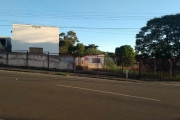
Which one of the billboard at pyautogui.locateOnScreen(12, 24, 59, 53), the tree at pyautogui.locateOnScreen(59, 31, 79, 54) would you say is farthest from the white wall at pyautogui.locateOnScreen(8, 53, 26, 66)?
the tree at pyautogui.locateOnScreen(59, 31, 79, 54)

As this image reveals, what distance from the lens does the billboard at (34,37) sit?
36.7 meters

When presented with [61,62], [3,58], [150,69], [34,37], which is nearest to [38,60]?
[61,62]

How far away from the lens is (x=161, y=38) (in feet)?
141

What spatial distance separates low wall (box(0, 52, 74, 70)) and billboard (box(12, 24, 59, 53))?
9.47 metres

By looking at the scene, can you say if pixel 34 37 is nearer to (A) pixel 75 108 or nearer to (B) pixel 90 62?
(B) pixel 90 62

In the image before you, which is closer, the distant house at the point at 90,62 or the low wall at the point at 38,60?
the low wall at the point at 38,60

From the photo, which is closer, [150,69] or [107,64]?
[150,69]

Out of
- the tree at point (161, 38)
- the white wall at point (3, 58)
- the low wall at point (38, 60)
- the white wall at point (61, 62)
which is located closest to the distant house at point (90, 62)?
the white wall at point (61, 62)

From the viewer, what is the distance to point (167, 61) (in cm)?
2136

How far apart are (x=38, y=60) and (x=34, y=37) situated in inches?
481

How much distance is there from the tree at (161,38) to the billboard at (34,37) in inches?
711

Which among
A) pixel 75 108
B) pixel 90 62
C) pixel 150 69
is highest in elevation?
pixel 90 62

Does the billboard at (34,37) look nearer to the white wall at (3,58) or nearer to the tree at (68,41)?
the white wall at (3,58)

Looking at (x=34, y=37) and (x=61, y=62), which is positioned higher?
(x=34, y=37)
